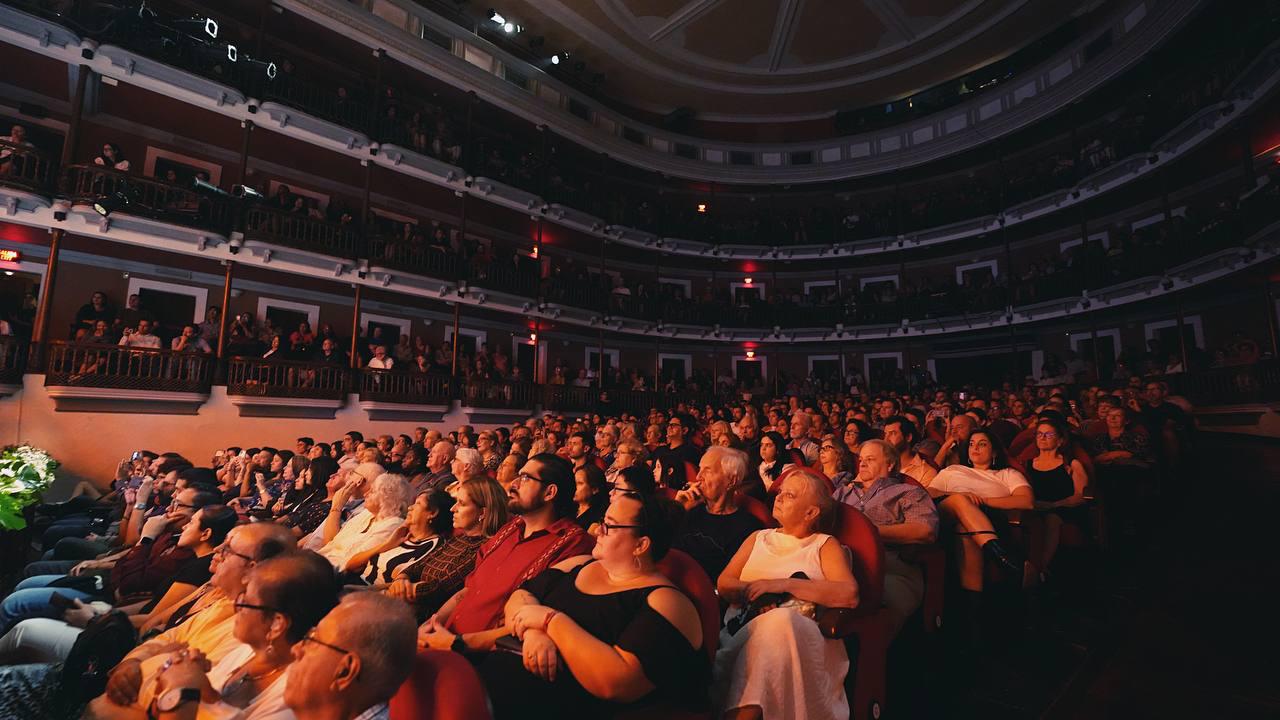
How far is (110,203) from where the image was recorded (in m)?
9.02

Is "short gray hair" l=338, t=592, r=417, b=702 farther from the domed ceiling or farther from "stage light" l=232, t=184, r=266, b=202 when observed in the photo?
the domed ceiling

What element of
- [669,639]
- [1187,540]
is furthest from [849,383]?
[669,639]

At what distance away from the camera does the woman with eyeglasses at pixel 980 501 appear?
→ 3299 millimetres

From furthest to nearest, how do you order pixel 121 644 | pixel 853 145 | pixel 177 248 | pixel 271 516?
pixel 853 145, pixel 177 248, pixel 271 516, pixel 121 644

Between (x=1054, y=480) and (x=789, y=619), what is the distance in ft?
11.4

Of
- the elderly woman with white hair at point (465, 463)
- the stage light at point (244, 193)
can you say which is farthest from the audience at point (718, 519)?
the stage light at point (244, 193)

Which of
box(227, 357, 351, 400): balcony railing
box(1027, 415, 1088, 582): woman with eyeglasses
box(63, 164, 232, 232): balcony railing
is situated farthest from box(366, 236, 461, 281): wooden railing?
box(1027, 415, 1088, 582): woman with eyeglasses

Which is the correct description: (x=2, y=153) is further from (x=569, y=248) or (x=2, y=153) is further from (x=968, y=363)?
(x=968, y=363)

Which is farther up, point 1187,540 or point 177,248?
point 177,248

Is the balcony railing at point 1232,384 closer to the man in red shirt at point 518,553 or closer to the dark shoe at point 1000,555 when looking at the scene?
the dark shoe at point 1000,555

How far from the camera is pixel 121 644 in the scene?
2.52 meters

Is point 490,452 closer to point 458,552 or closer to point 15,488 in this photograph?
point 458,552

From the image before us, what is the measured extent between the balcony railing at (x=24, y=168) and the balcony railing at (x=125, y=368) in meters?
2.30

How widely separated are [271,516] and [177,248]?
662 cm
